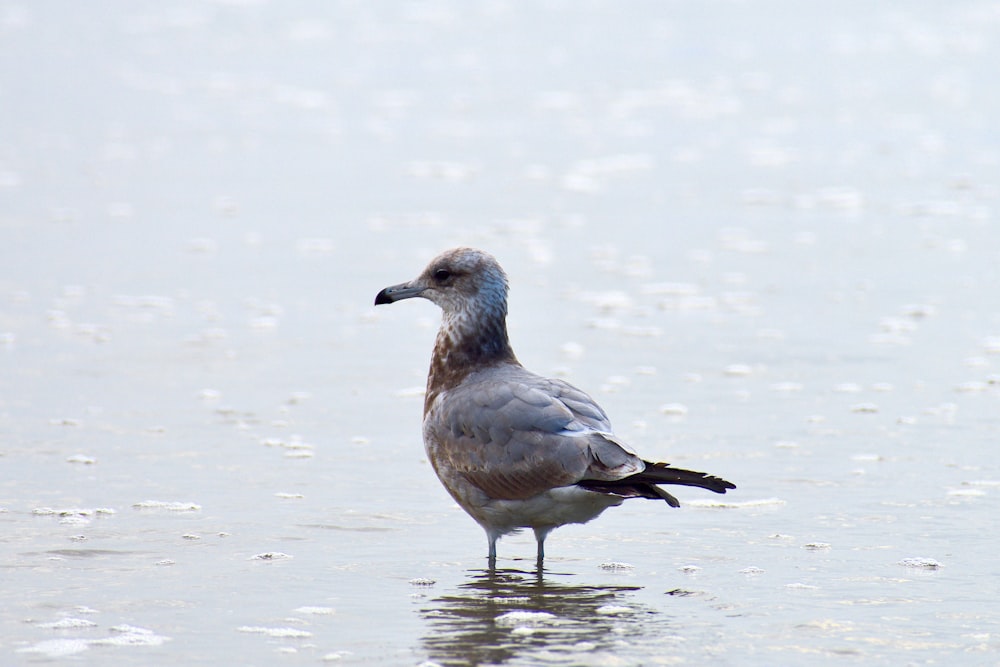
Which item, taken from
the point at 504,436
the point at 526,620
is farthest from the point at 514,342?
the point at 526,620

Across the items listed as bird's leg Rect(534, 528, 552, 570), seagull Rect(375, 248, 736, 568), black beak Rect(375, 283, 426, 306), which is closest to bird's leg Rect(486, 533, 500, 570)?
seagull Rect(375, 248, 736, 568)

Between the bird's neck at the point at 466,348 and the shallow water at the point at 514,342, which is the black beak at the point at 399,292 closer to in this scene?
the bird's neck at the point at 466,348

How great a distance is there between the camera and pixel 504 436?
684 centimetres

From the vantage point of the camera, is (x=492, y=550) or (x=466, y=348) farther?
(x=466, y=348)

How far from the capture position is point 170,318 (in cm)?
1158

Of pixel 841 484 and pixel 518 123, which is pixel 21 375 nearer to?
pixel 841 484

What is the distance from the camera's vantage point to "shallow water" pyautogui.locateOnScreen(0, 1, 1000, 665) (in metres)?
6.38

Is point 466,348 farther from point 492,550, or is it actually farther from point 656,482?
point 656,482

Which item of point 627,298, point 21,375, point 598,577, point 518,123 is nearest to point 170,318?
point 21,375

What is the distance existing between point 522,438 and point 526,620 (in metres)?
0.85

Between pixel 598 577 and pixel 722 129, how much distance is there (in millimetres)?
12729

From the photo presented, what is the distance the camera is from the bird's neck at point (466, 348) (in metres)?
7.59

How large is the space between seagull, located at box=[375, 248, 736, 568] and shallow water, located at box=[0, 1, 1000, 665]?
0.34m

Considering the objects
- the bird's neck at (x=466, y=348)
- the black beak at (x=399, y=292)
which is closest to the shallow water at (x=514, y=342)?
the bird's neck at (x=466, y=348)
